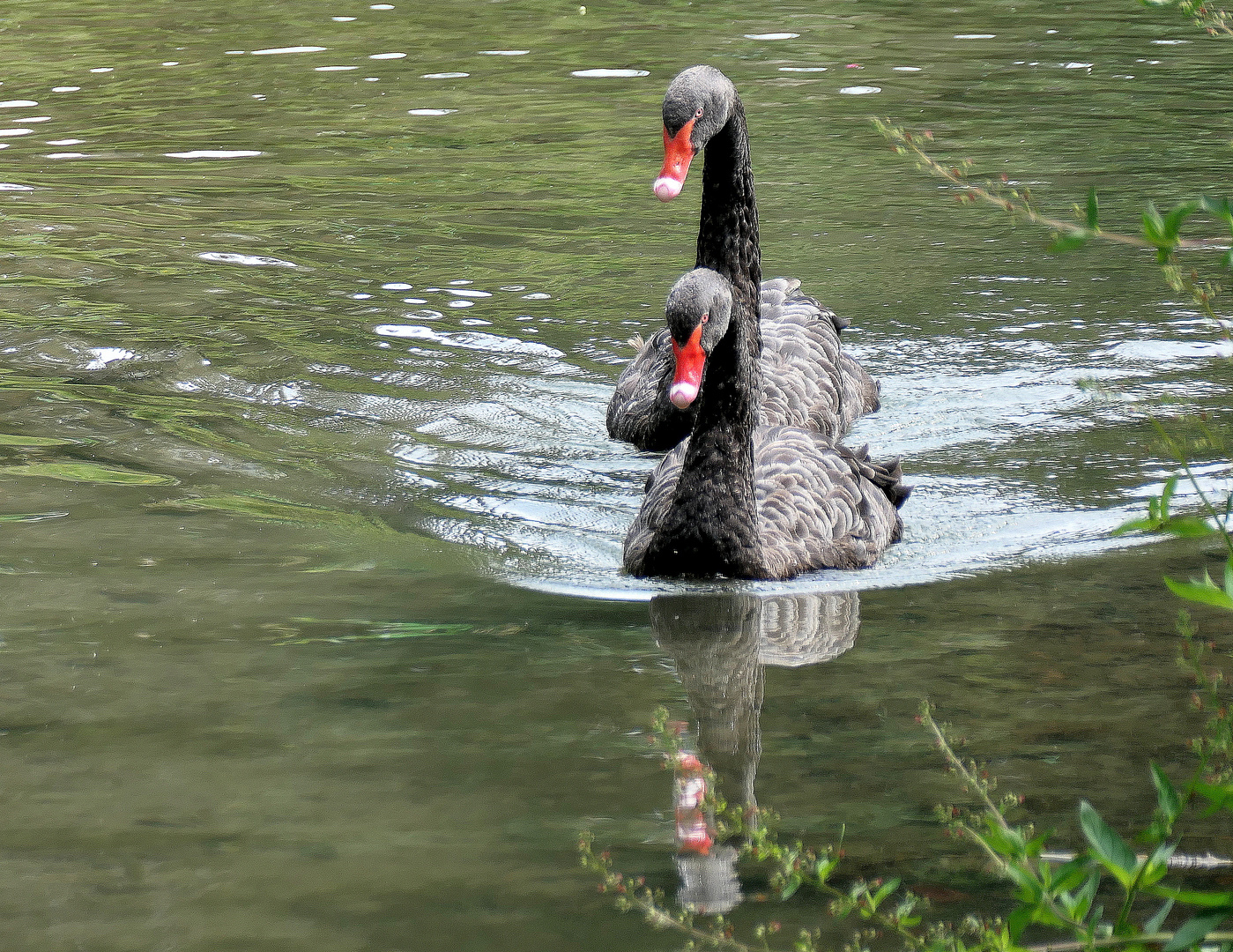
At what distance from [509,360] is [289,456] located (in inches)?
64.0

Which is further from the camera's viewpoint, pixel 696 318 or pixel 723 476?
pixel 723 476

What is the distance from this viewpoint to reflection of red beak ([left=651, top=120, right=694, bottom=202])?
5086 mm

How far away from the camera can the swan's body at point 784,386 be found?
679cm

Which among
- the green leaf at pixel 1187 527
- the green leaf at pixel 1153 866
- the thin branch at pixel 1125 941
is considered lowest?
the thin branch at pixel 1125 941

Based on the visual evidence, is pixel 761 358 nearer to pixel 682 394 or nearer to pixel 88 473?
pixel 682 394

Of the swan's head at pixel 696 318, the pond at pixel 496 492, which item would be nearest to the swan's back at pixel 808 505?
the pond at pixel 496 492

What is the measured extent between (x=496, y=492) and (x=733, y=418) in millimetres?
1257

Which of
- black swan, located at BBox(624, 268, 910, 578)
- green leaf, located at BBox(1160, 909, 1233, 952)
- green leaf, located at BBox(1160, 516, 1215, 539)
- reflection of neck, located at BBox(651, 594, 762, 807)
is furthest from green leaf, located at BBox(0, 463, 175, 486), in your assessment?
green leaf, located at BBox(1160, 909, 1233, 952)

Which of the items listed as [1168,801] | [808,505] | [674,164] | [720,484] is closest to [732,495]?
[720,484]

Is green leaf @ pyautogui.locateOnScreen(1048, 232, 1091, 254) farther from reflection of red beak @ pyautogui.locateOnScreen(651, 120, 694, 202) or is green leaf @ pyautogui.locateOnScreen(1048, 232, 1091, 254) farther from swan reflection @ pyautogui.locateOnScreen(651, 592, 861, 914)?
reflection of red beak @ pyautogui.locateOnScreen(651, 120, 694, 202)

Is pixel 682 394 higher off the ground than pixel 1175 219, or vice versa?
pixel 1175 219

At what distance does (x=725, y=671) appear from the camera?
4.45 m

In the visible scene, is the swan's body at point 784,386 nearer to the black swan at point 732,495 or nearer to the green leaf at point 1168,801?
the black swan at point 732,495

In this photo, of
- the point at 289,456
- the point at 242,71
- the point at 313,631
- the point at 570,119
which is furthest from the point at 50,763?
the point at 242,71
